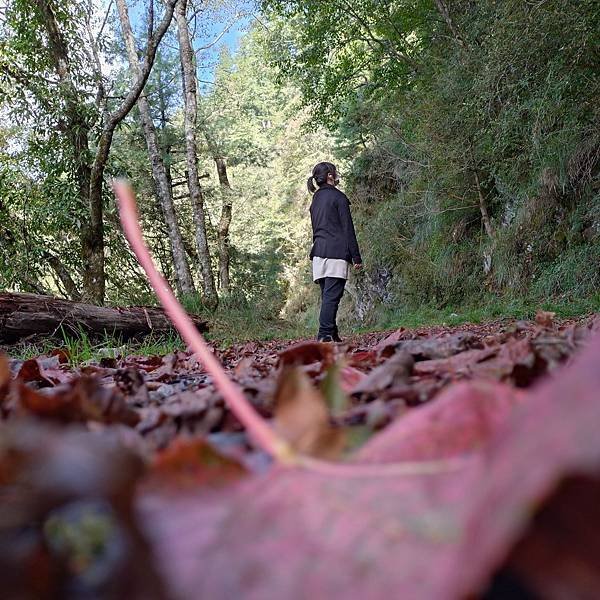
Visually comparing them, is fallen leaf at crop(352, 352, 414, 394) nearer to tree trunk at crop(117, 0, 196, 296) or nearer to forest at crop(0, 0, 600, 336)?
forest at crop(0, 0, 600, 336)

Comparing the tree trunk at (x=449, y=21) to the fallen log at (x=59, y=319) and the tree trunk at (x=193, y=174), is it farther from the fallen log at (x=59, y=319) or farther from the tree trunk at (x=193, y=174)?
the fallen log at (x=59, y=319)

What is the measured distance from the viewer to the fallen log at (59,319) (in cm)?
459

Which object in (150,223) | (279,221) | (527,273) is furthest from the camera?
(279,221)

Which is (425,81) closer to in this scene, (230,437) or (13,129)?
(13,129)

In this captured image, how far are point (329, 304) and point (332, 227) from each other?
0.94 metres

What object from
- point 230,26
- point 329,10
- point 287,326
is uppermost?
point 230,26

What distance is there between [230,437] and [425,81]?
39.3ft

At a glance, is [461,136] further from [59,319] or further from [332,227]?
[59,319]

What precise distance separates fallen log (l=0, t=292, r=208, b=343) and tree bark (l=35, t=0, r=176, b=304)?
2.22m

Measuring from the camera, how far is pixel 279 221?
2112 centimetres

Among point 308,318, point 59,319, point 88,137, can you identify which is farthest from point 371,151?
point 59,319

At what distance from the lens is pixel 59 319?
488 centimetres

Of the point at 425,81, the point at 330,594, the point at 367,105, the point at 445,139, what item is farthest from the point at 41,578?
the point at 367,105

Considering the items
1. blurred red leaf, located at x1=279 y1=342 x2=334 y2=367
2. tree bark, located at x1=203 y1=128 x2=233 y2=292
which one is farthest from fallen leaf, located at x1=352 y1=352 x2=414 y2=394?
tree bark, located at x1=203 y1=128 x2=233 y2=292
